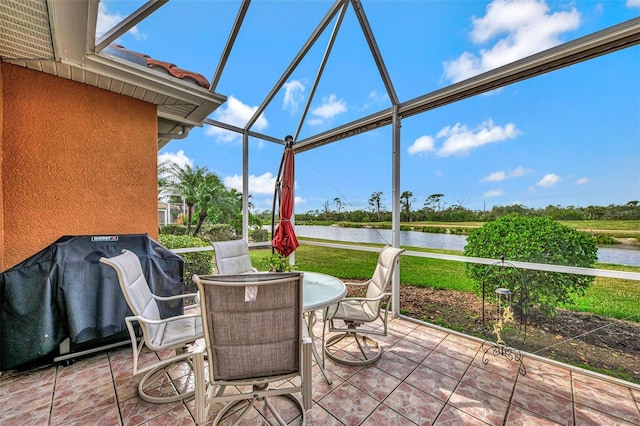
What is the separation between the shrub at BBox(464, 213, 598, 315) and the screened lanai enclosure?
17 centimetres

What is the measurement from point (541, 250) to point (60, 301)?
5.06m

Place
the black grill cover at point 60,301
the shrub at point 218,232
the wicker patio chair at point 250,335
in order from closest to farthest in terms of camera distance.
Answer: the wicker patio chair at point 250,335 < the black grill cover at point 60,301 < the shrub at point 218,232

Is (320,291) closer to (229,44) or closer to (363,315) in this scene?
(363,315)

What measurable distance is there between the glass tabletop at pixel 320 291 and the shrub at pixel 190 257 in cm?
240

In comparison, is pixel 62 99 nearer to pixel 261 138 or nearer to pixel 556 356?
pixel 261 138

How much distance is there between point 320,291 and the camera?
96.7 inches

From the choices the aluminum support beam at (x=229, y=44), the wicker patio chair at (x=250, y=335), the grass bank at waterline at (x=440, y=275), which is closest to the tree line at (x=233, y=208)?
the grass bank at waterline at (x=440, y=275)

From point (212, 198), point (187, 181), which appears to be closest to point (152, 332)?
point (212, 198)

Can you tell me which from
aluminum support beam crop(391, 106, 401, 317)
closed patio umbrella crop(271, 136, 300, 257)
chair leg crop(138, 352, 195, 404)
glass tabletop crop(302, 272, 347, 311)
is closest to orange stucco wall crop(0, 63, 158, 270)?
closed patio umbrella crop(271, 136, 300, 257)

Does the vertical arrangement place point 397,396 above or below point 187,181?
below

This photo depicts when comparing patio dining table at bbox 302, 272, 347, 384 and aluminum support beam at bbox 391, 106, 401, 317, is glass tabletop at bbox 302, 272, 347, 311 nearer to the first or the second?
patio dining table at bbox 302, 272, 347, 384

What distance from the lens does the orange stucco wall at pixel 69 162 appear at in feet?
8.67

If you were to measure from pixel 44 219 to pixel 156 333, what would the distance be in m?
2.03

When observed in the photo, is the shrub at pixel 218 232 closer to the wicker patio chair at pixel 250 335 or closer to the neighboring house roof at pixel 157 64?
the neighboring house roof at pixel 157 64
